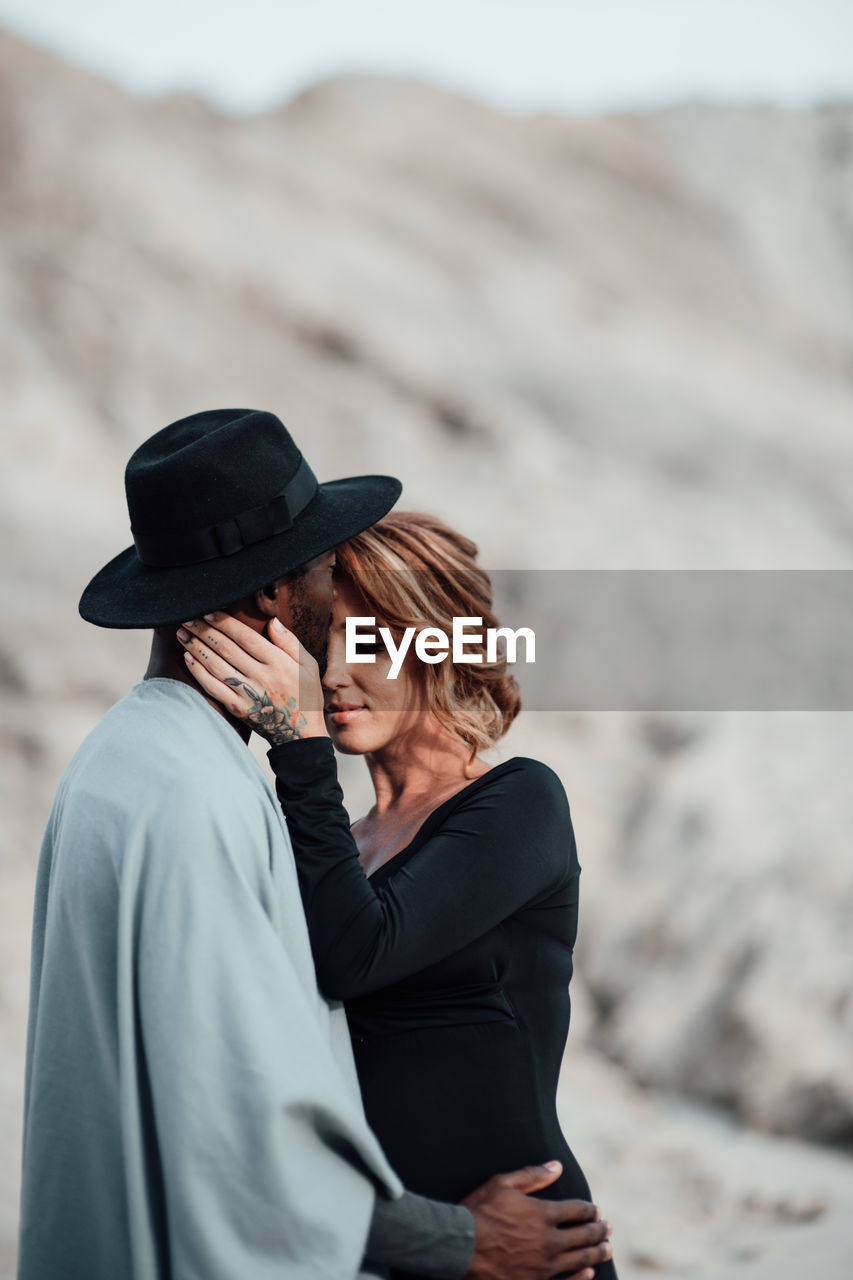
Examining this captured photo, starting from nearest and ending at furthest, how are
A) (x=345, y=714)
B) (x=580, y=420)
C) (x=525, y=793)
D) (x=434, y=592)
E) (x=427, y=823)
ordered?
(x=525, y=793)
(x=427, y=823)
(x=434, y=592)
(x=345, y=714)
(x=580, y=420)

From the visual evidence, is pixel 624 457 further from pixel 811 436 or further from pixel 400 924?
pixel 400 924

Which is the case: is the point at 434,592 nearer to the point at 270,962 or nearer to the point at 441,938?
the point at 441,938

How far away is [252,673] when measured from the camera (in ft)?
6.35

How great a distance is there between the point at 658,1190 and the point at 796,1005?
154 cm

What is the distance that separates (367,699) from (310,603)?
0.55m

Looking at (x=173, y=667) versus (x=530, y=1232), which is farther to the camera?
(x=173, y=667)

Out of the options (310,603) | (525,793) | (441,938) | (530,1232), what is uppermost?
(310,603)

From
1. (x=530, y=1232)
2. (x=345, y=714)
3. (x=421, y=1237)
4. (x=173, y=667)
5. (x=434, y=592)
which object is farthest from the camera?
(x=345, y=714)

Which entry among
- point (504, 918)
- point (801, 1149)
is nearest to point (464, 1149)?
point (504, 918)

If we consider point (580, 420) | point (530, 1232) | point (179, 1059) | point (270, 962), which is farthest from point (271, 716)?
point (580, 420)

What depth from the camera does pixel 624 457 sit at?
12.1 metres

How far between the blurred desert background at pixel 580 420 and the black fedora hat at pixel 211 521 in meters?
4.32

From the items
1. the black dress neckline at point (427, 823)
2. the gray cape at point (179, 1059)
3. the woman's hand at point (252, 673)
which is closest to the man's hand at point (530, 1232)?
the gray cape at point (179, 1059)

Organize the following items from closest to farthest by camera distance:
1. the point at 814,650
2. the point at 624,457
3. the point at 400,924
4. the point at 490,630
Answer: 1. the point at 400,924
2. the point at 490,630
3. the point at 814,650
4. the point at 624,457
